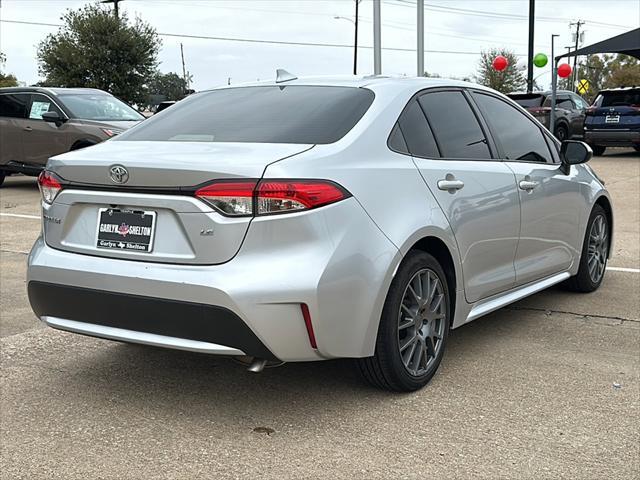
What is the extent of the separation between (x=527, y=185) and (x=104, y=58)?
2953 centimetres

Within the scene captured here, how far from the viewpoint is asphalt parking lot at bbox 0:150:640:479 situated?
122 inches

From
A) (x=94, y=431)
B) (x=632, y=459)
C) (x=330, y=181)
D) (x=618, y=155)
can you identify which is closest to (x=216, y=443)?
(x=94, y=431)

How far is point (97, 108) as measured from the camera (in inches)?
508

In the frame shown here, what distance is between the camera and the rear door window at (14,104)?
43.5ft

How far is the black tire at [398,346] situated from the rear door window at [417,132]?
55cm

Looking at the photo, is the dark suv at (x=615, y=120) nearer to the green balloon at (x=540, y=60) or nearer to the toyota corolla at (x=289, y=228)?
the green balloon at (x=540, y=60)

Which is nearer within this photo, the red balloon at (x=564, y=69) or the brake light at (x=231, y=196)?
the brake light at (x=231, y=196)

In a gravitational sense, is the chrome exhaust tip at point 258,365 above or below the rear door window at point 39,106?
below

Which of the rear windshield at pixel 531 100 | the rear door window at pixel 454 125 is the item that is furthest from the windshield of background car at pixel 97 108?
the rear windshield at pixel 531 100

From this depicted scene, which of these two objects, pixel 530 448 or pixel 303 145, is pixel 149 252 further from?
pixel 530 448

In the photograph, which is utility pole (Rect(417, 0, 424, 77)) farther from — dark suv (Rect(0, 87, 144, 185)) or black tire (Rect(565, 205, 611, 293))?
black tire (Rect(565, 205, 611, 293))

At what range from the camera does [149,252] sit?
3393 millimetres

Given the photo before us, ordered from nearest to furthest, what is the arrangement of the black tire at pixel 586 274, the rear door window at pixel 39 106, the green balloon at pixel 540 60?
1. the black tire at pixel 586 274
2. the rear door window at pixel 39 106
3. the green balloon at pixel 540 60

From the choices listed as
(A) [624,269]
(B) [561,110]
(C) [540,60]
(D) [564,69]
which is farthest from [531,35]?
(A) [624,269]
